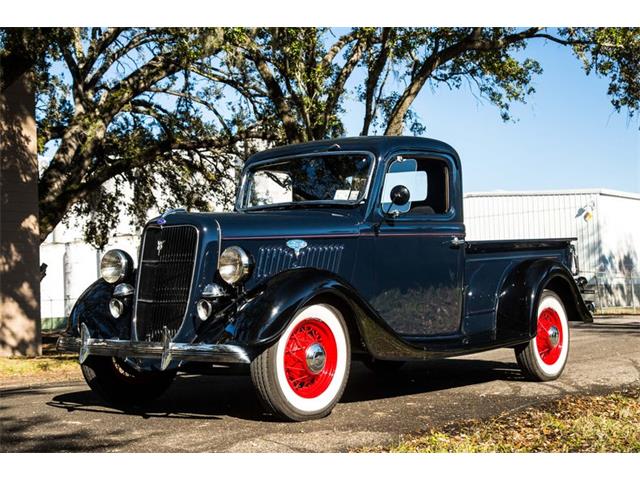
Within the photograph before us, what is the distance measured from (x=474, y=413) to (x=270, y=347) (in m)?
1.63

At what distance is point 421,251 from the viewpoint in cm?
690

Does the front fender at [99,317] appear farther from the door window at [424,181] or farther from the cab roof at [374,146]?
the door window at [424,181]

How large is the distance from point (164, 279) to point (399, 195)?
1.95 m

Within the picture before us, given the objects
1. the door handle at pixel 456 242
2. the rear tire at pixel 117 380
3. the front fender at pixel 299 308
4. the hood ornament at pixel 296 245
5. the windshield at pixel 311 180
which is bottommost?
the rear tire at pixel 117 380

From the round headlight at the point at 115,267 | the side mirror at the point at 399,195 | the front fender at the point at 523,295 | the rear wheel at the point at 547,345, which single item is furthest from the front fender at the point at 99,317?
the rear wheel at the point at 547,345

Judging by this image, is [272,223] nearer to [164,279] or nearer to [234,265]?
[234,265]

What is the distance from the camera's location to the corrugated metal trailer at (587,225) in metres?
31.8

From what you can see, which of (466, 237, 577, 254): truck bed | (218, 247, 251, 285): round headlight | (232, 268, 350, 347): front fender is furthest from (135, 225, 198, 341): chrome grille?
(466, 237, 577, 254): truck bed

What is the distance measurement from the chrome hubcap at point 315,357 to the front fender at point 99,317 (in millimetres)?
1404

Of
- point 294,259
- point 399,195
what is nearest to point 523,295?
point 399,195

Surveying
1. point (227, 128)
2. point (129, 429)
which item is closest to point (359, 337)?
point (129, 429)

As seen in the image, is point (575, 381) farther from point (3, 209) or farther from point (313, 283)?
point (3, 209)

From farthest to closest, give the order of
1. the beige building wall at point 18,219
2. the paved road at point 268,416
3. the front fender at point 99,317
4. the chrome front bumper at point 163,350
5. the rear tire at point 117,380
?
the beige building wall at point 18,219, the rear tire at point 117,380, the front fender at point 99,317, the chrome front bumper at point 163,350, the paved road at point 268,416
